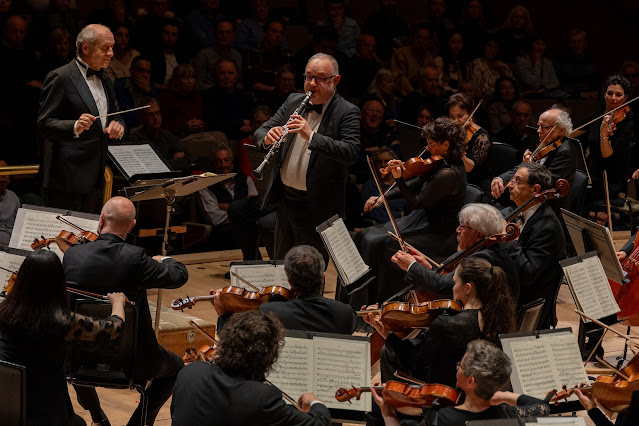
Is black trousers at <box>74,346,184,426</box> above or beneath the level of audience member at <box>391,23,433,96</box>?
beneath

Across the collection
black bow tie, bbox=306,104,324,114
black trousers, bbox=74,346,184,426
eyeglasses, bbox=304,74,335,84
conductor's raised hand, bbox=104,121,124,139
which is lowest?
black trousers, bbox=74,346,184,426

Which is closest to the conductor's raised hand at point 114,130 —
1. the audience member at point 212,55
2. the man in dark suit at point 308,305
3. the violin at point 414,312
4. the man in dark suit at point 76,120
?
the man in dark suit at point 76,120

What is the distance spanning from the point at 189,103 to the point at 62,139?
2887mm

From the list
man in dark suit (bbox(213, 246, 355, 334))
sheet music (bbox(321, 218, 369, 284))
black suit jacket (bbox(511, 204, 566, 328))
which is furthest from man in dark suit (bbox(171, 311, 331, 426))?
black suit jacket (bbox(511, 204, 566, 328))

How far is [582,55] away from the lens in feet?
34.6

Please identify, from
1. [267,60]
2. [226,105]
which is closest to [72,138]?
[226,105]

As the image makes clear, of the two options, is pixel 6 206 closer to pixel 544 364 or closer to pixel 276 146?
pixel 276 146

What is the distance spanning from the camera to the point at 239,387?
2.88 meters

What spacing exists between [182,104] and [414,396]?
211 inches

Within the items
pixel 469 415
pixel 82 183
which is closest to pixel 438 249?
pixel 82 183

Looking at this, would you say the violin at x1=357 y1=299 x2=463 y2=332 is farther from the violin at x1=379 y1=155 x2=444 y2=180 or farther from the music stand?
the violin at x1=379 y1=155 x2=444 y2=180

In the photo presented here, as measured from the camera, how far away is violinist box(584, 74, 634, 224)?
23.0ft

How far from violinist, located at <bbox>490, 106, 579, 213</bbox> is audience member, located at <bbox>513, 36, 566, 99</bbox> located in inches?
157

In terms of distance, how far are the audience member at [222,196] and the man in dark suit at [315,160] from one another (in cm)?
210
